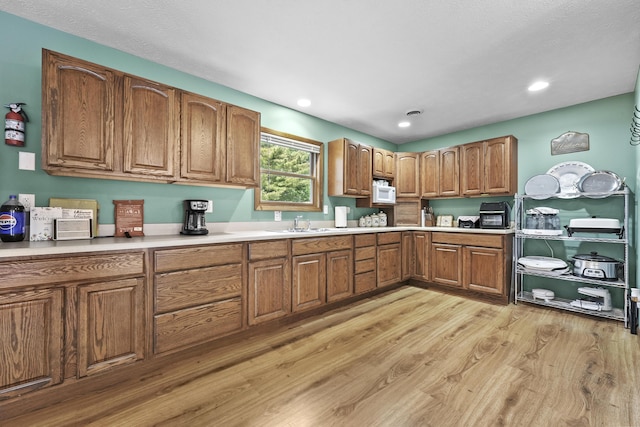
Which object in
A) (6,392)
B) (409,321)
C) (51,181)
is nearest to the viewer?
(6,392)

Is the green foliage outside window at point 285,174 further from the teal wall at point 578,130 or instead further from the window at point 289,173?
the teal wall at point 578,130

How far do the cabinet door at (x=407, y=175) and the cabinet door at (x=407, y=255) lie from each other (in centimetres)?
79

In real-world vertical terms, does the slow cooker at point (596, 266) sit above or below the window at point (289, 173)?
below

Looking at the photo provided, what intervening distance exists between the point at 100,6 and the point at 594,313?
5191mm

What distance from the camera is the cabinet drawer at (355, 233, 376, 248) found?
11.5 feet

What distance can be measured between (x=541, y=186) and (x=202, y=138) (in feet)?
13.2

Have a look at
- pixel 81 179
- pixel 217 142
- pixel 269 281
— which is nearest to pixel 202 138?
pixel 217 142

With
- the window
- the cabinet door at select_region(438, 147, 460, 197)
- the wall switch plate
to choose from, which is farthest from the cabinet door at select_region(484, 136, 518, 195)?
the wall switch plate

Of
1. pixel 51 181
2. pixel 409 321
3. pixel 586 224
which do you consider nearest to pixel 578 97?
pixel 586 224

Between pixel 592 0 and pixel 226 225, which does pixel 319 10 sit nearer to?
pixel 592 0

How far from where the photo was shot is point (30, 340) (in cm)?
157

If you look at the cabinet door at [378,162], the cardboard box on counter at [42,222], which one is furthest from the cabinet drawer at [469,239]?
the cardboard box on counter at [42,222]

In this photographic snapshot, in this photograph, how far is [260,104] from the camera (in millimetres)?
3305

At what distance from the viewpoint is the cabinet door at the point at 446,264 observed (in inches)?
151
